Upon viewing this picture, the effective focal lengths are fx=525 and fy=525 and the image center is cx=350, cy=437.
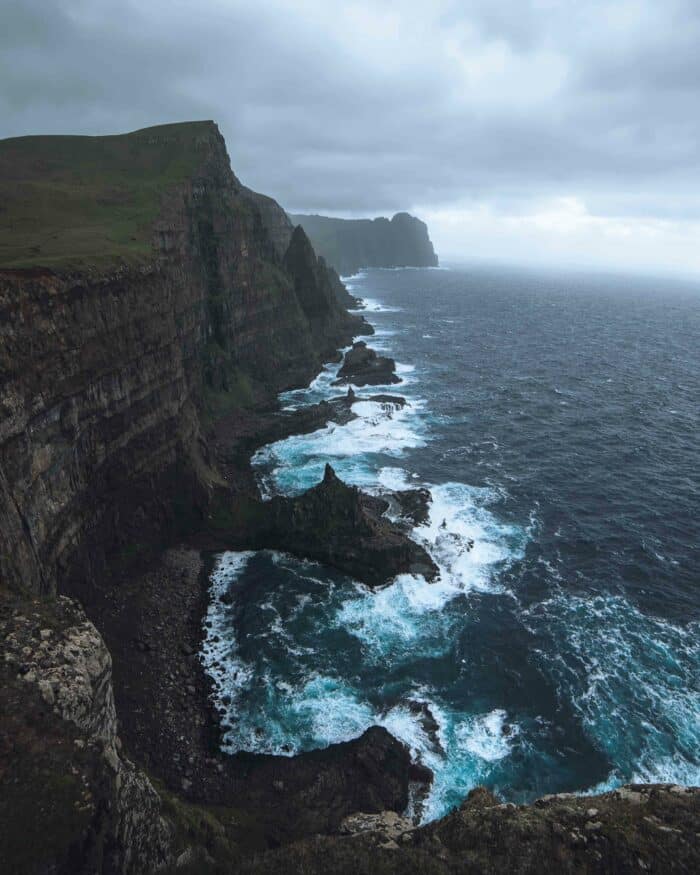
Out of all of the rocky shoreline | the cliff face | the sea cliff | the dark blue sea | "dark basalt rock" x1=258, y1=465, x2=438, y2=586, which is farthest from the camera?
"dark basalt rock" x1=258, y1=465, x2=438, y2=586

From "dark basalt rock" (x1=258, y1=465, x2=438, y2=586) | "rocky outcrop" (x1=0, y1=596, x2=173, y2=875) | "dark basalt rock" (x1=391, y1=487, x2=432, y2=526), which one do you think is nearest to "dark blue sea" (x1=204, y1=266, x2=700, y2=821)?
"dark basalt rock" (x1=391, y1=487, x2=432, y2=526)

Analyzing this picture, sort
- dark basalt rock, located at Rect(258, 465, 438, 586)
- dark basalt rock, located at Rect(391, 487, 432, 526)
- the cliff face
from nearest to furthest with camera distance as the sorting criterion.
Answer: the cliff face < dark basalt rock, located at Rect(258, 465, 438, 586) < dark basalt rock, located at Rect(391, 487, 432, 526)

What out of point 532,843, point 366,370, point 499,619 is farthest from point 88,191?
point 532,843

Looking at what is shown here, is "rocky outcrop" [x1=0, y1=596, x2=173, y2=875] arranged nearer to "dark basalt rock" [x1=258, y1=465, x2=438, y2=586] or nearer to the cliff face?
the cliff face

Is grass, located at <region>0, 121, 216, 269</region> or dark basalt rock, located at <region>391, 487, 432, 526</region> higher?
grass, located at <region>0, 121, 216, 269</region>

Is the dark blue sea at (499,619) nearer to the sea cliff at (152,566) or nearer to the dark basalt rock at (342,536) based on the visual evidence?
the dark basalt rock at (342,536)

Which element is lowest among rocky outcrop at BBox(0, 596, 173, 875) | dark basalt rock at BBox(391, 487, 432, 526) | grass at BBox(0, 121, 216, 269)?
dark basalt rock at BBox(391, 487, 432, 526)
